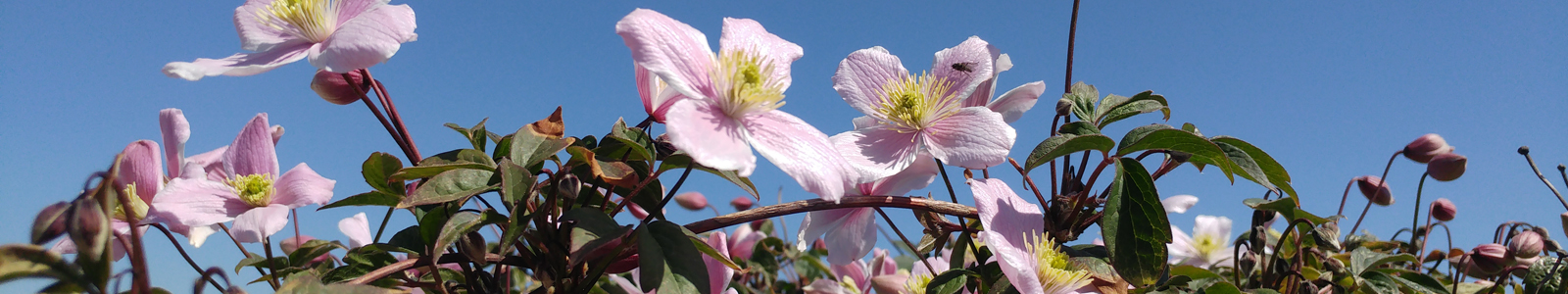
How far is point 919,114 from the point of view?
2.77 ft

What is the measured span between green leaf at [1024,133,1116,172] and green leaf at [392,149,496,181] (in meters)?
0.49

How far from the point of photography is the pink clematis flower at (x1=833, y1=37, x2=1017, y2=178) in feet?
2.63

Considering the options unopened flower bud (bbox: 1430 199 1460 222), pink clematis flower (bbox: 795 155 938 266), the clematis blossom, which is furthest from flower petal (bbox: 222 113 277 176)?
unopened flower bud (bbox: 1430 199 1460 222)

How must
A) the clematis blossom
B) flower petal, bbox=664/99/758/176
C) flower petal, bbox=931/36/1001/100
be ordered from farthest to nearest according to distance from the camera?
the clematis blossom → flower petal, bbox=931/36/1001/100 → flower petal, bbox=664/99/758/176

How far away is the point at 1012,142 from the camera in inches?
30.5

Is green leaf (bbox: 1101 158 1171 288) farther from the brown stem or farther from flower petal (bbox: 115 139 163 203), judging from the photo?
flower petal (bbox: 115 139 163 203)

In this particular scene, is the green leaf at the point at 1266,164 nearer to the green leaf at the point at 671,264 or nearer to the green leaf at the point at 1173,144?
the green leaf at the point at 1173,144

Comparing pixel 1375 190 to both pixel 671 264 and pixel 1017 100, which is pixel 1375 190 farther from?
pixel 671 264

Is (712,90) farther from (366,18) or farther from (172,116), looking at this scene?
(172,116)

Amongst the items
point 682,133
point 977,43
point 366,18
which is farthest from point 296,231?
point 977,43

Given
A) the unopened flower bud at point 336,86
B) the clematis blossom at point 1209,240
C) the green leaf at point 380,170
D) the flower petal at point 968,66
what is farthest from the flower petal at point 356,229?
the clematis blossom at point 1209,240

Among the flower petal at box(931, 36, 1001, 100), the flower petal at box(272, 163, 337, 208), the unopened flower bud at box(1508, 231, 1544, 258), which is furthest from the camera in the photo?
the unopened flower bud at box(1508, 231, 1544, 258)

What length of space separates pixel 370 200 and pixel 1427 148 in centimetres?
179

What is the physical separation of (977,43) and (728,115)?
355 millimetres
